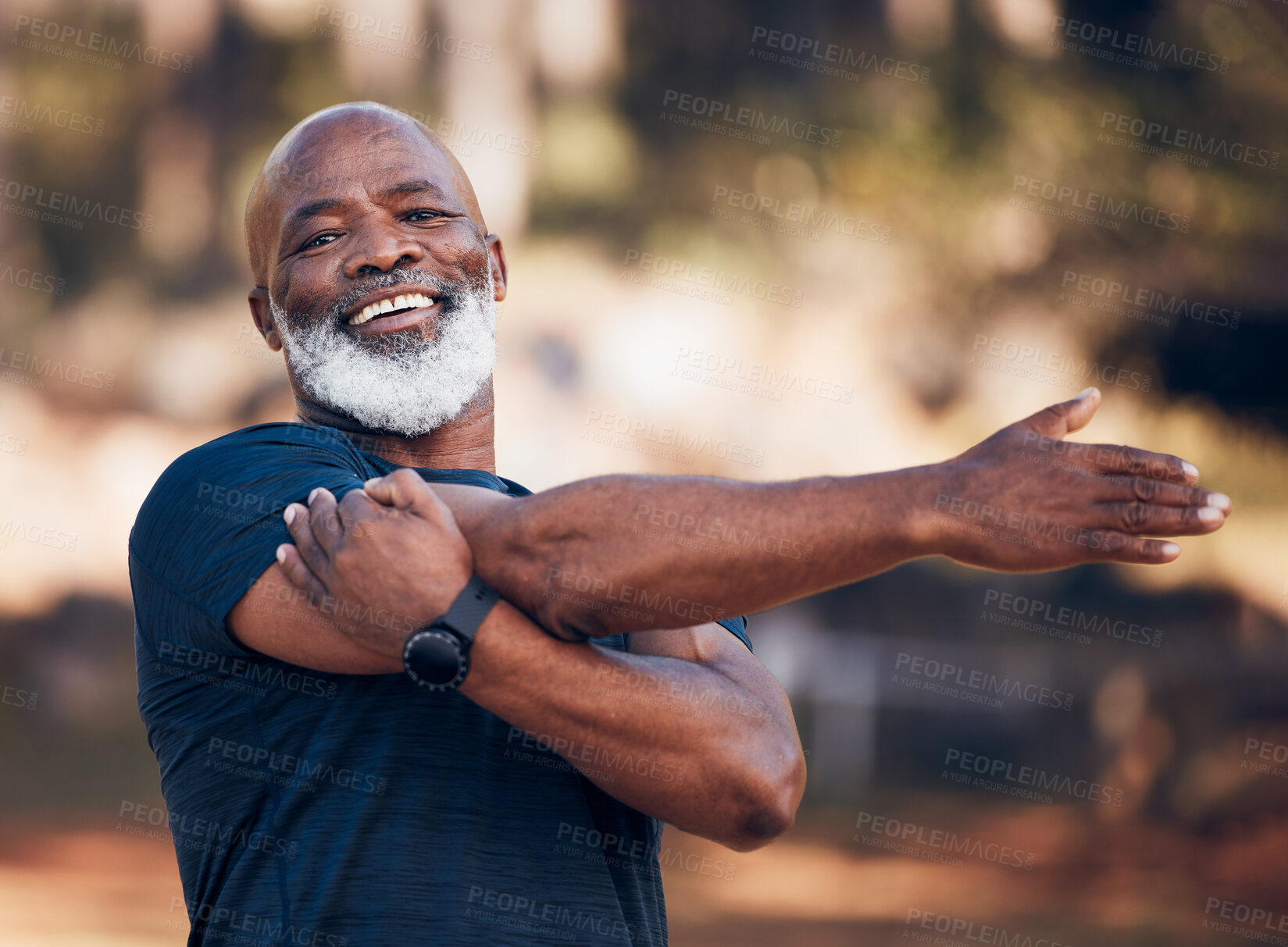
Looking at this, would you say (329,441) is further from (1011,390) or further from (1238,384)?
(1011,390)

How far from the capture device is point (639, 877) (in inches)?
75.4

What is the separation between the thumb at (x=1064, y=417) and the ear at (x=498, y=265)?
4.82ft

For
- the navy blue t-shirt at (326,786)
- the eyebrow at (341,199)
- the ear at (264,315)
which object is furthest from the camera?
the ear at (264,315)

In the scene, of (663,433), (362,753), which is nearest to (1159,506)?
(362,753)

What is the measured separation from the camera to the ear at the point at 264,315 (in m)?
2.51

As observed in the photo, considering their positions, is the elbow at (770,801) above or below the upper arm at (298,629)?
below

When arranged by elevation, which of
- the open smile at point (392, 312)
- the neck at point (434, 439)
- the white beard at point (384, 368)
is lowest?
→ the neck at point (434, 439)

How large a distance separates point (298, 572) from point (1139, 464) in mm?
1026

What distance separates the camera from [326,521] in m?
1.63

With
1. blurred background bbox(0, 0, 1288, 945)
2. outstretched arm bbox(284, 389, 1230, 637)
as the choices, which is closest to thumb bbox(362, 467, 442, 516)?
outstretched arm bbox(284, 389, 1230, 637)

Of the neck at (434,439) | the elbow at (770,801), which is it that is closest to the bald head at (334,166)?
the neck at (434,439)

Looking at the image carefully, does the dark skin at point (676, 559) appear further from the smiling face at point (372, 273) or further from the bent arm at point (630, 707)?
the smiling face at point (372, 273)

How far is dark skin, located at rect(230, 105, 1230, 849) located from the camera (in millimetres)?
1471

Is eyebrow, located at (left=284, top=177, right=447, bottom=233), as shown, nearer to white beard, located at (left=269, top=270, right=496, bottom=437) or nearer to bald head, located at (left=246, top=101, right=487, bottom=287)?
bald head, located at (left=246, top=101, right=487, bottom=287)
